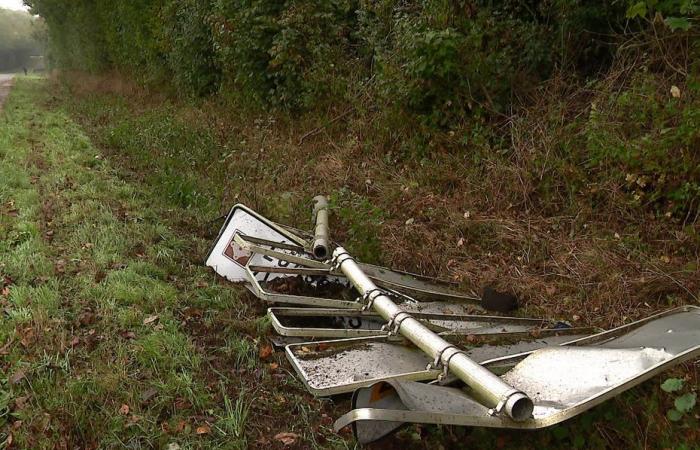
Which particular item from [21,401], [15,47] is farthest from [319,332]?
[15,47]

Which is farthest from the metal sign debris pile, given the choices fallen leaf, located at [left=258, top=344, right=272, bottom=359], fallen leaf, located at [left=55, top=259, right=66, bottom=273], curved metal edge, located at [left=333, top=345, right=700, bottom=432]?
fallen leaf, located at [left=55, top=259, right=66, bottom=273]

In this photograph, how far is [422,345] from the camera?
2.92 meters

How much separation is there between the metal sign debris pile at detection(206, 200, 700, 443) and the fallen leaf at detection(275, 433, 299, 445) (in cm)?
30

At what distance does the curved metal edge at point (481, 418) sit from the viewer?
6.82 ft

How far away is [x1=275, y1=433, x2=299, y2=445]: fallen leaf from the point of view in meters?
2.82

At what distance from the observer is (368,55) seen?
24.0 feet

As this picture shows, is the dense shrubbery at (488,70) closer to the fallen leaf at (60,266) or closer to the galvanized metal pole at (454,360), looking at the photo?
the galvanized metal pole at (454,360)

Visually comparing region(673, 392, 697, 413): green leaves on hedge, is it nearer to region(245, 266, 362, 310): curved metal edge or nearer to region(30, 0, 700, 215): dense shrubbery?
region(30, 0, 700, 215): dense shrubbery

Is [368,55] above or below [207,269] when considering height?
above

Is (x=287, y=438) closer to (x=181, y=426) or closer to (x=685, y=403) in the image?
(x=181, y=426)

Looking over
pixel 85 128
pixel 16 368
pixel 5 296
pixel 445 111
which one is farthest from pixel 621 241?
pixel 85 128

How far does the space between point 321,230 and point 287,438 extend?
85.8 inches

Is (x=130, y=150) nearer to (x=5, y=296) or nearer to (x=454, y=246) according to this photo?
(x=5, y=296)

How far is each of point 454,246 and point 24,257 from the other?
147 inches
